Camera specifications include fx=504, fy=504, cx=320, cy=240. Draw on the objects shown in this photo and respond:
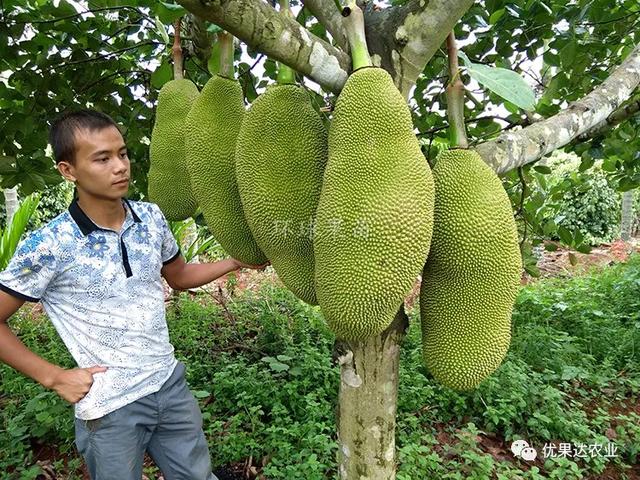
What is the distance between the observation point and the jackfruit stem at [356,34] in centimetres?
80

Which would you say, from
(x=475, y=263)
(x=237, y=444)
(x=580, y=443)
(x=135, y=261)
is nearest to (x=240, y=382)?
(x=237, y=444)

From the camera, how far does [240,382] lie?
8.17ft

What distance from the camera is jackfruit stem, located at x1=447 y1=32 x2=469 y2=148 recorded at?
0.90m

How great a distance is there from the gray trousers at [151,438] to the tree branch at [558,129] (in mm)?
1035

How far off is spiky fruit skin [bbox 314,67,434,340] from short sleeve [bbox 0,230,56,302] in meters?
0.73

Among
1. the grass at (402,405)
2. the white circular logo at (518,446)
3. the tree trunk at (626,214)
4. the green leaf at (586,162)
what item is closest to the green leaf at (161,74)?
the grass at (402,405)

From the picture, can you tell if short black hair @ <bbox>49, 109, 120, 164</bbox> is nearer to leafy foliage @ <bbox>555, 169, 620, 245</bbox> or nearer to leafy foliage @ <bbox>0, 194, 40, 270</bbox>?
leafy foliage @ <bbox>0, 194, 40, 270</bbox>

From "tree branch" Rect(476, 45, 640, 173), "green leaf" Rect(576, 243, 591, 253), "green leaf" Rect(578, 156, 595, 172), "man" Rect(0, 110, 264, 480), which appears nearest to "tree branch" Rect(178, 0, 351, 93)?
"tree branch" Rect(476, 45, 640, 173)

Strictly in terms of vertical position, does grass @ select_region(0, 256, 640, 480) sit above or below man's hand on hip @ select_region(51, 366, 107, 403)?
below

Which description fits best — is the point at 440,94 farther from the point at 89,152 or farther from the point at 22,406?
the point at 22,406

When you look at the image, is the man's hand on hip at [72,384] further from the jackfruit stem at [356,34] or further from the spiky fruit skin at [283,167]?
the jackfruit stem at [356,34]

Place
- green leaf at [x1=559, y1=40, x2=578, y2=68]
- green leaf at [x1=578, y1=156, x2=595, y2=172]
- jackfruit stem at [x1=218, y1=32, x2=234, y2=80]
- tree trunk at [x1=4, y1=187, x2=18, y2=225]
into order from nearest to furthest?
1. jackfruit stem at [x1=218, y1=32, x2=234, y2=80]
2. green leaf at [x1=559, y1=40, x2=578, y2=68]
3. green leaf at [x1=578, y1=156, x2=595, y2=172]
4. tree trunk at [x1=4, y1=187, x2=18, y2=225]

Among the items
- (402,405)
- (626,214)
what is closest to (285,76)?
(402,405)

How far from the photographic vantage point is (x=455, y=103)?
91 centimetres
